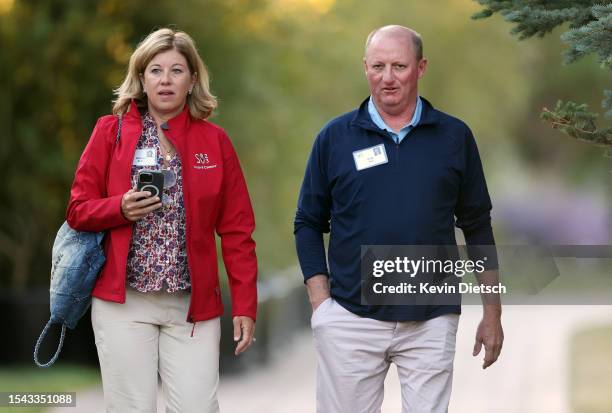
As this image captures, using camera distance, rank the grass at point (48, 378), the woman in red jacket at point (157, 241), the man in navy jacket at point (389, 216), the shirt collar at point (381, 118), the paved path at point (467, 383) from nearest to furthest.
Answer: the woman in red jacket at point (157, 241) → the man in navy jacket at point (389, 216) → the shirt collar at point (381, 118) → the paved path at point (467, 383) → the grass at point (48, 378)

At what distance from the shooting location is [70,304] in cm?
413

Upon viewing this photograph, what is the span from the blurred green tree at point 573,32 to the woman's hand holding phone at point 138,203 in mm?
1408

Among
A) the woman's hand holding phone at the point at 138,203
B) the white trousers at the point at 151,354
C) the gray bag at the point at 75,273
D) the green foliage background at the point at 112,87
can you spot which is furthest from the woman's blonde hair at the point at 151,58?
the green foliage background at the point at 112,87

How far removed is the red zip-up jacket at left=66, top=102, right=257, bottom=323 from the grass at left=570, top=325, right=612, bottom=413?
17.3 feet

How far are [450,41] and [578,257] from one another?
15.8 meters

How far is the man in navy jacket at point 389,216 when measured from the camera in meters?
4.19

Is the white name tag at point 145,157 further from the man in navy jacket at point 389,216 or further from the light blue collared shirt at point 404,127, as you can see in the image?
the light blue collared shirt at point 404,127

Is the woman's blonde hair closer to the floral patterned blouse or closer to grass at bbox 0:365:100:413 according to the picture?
the floral patterned blouse

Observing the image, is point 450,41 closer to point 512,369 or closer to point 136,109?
point 512,369

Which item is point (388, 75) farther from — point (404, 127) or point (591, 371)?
point (591, 371)

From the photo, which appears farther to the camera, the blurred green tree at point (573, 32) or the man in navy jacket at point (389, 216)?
the man in navy jacket at point (389, 216)

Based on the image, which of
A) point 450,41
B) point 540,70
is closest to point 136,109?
point 450,41

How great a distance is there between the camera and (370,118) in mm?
4340

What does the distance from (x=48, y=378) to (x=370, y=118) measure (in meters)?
6.27
